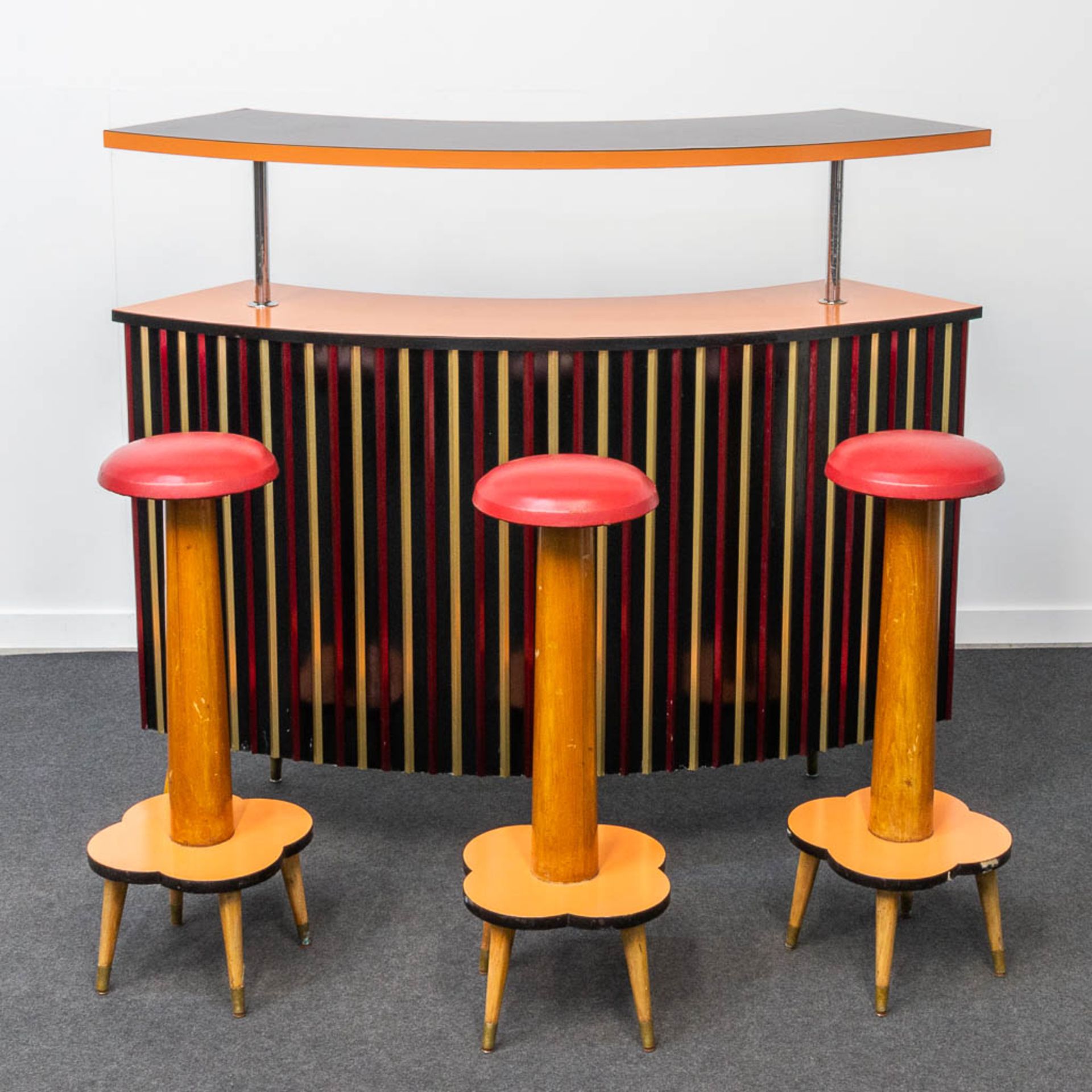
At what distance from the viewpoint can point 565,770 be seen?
2721mm

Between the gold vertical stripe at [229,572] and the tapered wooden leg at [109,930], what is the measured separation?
0.45 meters

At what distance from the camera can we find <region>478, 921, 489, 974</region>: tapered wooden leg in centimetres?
291

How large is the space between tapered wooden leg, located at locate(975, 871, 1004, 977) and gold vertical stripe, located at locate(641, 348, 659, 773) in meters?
0.70

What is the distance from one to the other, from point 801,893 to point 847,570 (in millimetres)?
696

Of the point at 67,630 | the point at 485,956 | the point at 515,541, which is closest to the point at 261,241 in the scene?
the point at 515,541

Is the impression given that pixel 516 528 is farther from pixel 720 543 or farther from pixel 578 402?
pixel 720 543

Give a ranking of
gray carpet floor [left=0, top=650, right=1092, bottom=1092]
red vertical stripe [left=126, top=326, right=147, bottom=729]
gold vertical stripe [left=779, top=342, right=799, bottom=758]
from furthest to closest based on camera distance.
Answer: red vertical stripe [left=126, top=326, right=147, bottom=729] < gold vertical stripe [left=779, top=342, right=799, bottom=758] < gray carpet floor [left=0, top=650, right=1092, bottom=1092]

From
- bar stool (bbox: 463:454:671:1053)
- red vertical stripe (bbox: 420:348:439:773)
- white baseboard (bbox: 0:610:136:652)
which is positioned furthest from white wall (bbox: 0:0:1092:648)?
bar stool (bbox: 463:454:671:1053)

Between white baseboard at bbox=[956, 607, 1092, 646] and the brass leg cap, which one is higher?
white baseboard at bbox=[956, 607, 1092, 646]

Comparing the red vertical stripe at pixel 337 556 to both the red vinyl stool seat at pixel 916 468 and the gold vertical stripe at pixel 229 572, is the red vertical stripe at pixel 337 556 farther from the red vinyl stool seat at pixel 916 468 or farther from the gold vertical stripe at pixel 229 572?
the red vinyl stool seat at pixel 916 468

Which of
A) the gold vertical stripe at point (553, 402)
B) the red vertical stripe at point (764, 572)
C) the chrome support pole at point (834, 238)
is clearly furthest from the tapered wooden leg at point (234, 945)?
the chrome support pole at point (834, 238)

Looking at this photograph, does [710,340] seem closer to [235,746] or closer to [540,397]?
[540,397]

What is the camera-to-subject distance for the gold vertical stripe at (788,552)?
10.5 ft

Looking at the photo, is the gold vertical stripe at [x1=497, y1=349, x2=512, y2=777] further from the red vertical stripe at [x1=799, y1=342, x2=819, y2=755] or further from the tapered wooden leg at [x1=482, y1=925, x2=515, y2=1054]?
the tapered wooden leg at [x1=482, y1=925, x2=515, y2=1054]
